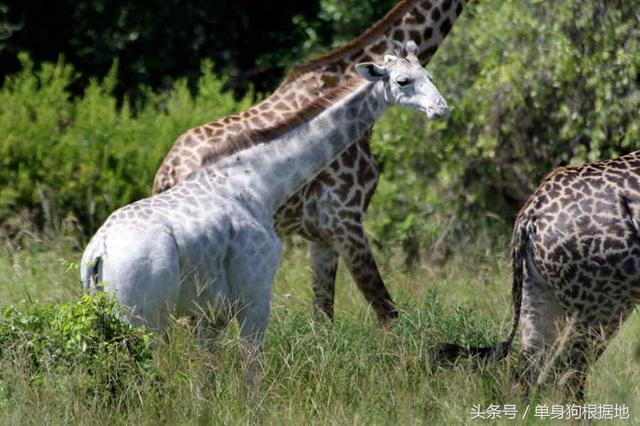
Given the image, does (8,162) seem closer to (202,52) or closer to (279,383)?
(202,52)

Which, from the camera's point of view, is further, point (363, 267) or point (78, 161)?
point (78, 161)

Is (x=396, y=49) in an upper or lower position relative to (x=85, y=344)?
upper

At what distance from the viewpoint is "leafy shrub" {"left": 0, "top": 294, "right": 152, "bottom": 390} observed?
593 cm

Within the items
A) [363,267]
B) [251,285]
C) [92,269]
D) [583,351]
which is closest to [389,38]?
[363,267]

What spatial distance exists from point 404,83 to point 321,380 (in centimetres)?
160

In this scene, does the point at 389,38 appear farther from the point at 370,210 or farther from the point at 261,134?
the point at 370,210

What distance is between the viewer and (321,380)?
6492 millimetres

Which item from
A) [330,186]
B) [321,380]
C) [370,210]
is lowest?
[370,210]

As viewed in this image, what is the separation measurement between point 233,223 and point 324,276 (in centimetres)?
193

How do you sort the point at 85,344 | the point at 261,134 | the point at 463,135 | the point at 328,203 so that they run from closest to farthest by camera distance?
the point at 85,344
the point at 261,134
the point at 328,203
the point at 463,135

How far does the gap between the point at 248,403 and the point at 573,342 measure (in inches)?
66.5

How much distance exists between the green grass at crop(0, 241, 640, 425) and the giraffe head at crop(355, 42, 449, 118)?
48.1 inches

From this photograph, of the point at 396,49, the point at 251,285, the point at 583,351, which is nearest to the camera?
the point at 251,285

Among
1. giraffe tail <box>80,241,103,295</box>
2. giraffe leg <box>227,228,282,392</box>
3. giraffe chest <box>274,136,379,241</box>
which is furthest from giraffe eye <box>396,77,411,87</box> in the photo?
giraffe tail <box>80,241,103,295</box>
